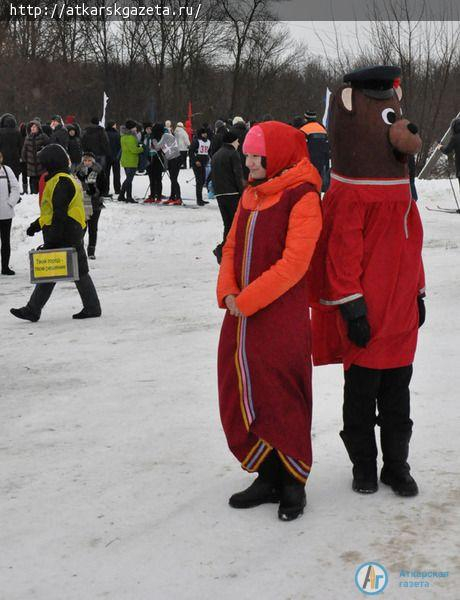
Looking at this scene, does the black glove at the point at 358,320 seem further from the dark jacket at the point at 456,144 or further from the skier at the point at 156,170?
the skier at the point at 156,170

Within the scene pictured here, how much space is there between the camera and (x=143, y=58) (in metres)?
39.8

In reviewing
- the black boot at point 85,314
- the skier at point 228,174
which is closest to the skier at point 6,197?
the skier at point 228,174

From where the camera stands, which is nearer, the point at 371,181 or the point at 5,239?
the point at 371,181

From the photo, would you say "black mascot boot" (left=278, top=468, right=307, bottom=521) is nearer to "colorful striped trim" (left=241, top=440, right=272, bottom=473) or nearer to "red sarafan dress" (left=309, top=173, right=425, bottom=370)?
"colorful striped trim" (left=241, top=440, right=272, bottom=473)

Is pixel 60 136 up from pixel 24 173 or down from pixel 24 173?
up

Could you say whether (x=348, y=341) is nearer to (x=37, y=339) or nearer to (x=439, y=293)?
(x=37, y=339)

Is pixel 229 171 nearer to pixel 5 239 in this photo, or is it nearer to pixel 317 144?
pixel 5 239

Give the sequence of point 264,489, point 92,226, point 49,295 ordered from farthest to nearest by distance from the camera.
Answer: point 92,226
point 49,295
point 264,489

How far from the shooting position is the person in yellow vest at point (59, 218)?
7977 millimetres

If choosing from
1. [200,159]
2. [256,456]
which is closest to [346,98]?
[256,456]

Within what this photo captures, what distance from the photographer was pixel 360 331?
3.59 metres

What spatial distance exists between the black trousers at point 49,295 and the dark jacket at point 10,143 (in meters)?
9.13

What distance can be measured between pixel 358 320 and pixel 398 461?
68 centimetres

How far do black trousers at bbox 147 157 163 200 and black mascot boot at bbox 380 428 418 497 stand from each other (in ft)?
47.2
